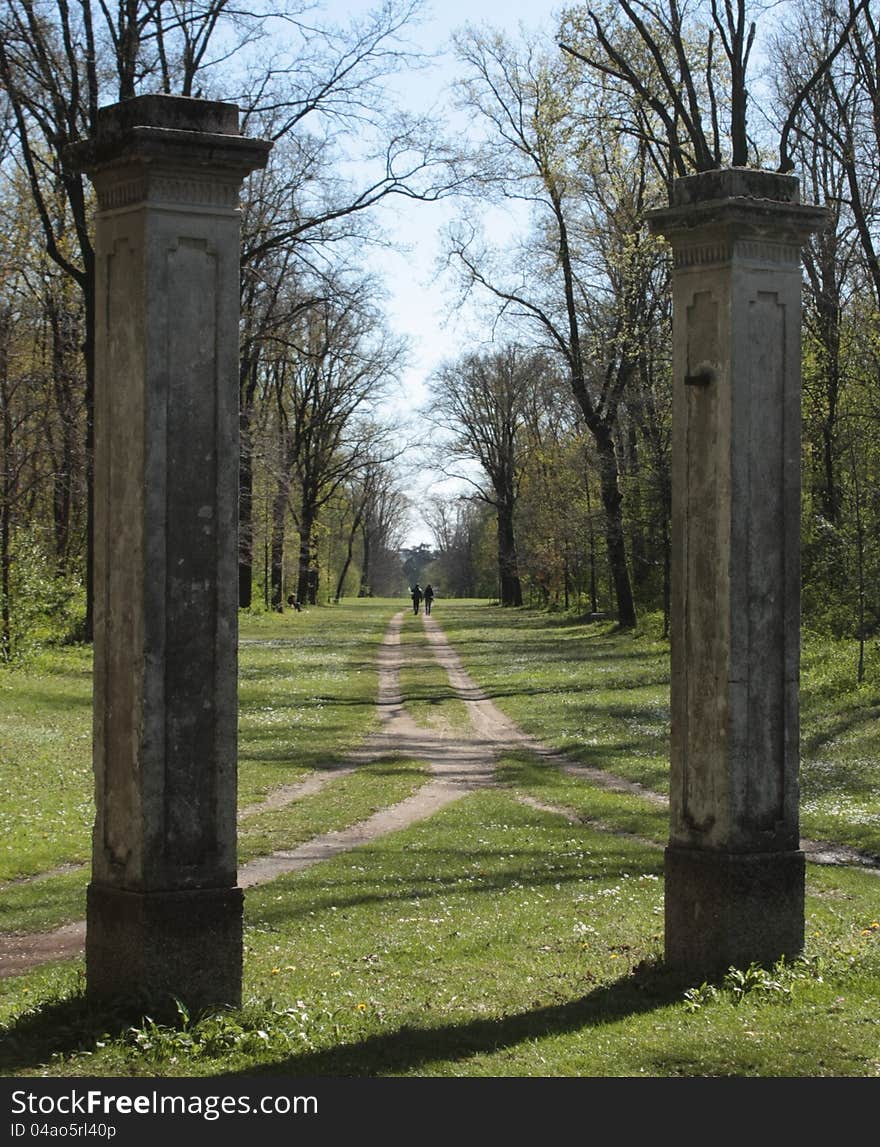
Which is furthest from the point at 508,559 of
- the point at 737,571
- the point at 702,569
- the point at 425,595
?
the point at 737,571

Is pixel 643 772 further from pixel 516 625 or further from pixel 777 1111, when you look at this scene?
pixel 516 625

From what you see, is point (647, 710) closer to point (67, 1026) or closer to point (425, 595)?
point (67, 1026)

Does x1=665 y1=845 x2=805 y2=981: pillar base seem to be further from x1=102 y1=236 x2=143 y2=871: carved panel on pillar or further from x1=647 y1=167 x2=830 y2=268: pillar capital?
x1=647 y1=167 x2=830 y2=268: pillar capital

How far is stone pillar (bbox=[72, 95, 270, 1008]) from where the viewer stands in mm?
7293

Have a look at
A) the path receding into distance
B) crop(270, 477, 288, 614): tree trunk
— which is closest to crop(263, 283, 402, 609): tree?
crop(270, 477, 288, 614): tree trunk

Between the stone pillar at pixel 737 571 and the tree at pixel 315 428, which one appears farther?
the tree at pixel 315 428

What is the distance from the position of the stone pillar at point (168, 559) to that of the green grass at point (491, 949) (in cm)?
55

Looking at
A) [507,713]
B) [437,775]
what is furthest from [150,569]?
[507,713]

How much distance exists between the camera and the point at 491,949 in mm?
9508

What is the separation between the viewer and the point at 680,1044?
668 cm

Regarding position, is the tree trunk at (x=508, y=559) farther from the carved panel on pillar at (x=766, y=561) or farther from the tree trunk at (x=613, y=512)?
the carved panel on pillar at (x=766, y=561)

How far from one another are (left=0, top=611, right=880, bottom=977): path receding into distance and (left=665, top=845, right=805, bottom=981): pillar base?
4224 mm

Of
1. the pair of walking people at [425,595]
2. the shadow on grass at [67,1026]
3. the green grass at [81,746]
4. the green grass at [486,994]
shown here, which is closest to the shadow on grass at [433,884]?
the green grass at [486,994]

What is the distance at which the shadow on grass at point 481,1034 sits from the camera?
21.1 feet
